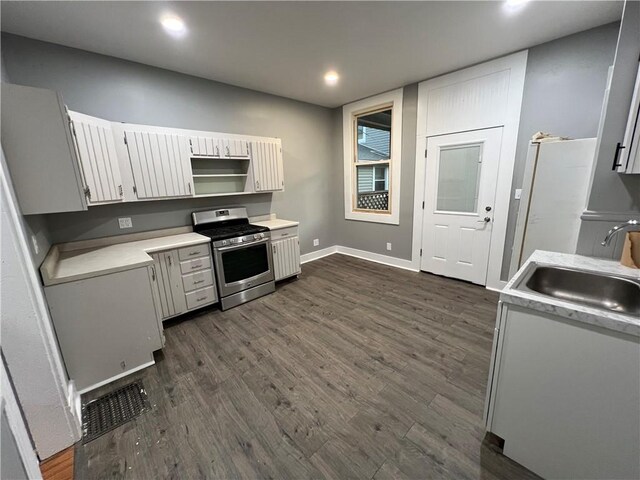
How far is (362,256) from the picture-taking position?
15.8 feet

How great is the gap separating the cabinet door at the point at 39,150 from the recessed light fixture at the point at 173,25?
100cm

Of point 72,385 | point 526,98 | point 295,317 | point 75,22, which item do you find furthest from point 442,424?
point 75,22

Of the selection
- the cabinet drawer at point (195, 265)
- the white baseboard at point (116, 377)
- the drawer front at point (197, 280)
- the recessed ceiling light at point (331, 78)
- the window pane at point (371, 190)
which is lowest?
the white baseboard at point (116, 377)

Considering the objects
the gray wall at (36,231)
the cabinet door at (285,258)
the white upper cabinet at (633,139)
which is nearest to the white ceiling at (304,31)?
the gray wall at (36,231)

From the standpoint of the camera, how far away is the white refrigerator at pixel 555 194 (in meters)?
2.17

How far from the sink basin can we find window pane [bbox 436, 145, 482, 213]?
6.42 feet

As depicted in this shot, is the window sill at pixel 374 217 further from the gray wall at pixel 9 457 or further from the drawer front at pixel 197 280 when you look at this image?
the gray wall at pixel 9 457

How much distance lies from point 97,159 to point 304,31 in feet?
7.04

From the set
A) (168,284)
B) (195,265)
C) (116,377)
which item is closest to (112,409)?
(116,377)

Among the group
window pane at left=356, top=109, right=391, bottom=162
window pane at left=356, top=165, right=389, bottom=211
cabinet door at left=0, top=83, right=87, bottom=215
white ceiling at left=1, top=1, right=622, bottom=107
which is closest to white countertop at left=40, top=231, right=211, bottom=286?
cabinet door at left=0, top=83, right=87, bottom=215

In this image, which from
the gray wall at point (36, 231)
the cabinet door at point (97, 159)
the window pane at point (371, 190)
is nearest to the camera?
the gray wall at point (36, 231)

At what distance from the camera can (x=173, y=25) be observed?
2070 mm

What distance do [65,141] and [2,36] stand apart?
1.38 m

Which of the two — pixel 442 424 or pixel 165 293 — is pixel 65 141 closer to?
pixel 165 293
